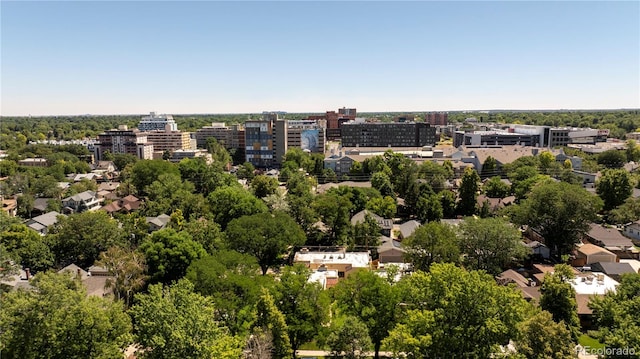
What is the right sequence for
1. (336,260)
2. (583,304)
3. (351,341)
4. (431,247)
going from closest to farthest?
(351,341), (583,304), (431,247), (336,260)

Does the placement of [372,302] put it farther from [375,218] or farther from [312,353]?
[375,218]

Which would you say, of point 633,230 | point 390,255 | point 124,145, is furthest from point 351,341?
point 124,145

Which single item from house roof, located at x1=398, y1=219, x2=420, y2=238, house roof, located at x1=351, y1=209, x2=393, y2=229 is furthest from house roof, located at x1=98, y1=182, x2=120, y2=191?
house roof, located at x1=398, y1=219, x2=420, y2=238

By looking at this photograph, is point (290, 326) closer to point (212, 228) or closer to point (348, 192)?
point (212, 228)

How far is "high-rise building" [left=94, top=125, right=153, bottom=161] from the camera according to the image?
71375 millimetres

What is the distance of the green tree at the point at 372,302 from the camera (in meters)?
13.9

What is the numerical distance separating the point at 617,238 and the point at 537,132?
5530cm

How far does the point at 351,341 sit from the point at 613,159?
184 ft

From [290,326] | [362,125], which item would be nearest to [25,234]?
[290,326]

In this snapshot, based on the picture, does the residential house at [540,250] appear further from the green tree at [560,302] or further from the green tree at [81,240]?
the green tree at [81,240]

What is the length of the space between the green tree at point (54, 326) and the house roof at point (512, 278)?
17.9m

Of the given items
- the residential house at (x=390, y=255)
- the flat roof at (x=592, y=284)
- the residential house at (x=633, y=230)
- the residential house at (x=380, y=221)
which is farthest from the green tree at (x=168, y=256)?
the residential house at (x=633, y=230)

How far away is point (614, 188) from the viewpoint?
34.5 m

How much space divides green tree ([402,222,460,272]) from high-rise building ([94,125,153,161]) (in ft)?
200
